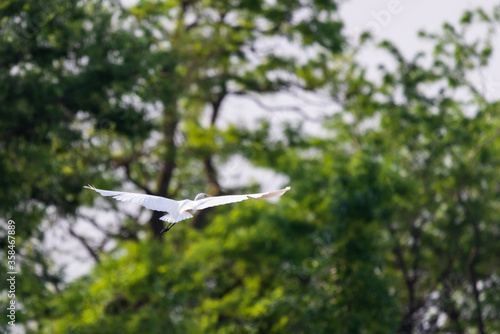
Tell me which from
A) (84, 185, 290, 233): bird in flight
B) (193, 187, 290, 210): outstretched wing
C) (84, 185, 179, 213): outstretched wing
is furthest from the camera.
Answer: (84, 185, 179, 213): outstretched wing

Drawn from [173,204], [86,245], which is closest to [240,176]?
[86,245]

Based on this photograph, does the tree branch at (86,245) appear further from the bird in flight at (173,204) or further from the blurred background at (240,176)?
the bird in flight at (173,204)

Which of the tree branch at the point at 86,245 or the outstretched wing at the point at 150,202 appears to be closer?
the outstretched wing at the point at 150,202

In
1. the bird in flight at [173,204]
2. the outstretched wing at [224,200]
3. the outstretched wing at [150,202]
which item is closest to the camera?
the outstretched wing at [224,200]

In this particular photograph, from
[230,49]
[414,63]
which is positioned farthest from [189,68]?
[414,63]

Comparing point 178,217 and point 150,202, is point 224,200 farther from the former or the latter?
point 150,202

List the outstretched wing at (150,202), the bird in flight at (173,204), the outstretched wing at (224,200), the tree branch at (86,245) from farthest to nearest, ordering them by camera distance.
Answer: the tree branch at (86,245) → the outstretched wing at (150,202) → the bird in flight at (173,204) → the outstretched wing at (224,200)

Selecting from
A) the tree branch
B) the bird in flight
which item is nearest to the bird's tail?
the bird in flight

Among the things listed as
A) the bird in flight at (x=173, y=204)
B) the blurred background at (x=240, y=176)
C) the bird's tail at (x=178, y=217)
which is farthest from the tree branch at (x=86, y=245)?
the bird's tail at (x=178, y=217)

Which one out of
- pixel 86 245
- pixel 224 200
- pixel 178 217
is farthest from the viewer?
pixel 86 245

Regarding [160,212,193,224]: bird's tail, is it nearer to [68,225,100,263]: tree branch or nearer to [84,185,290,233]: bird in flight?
[84,185,290,233]: bird in flight

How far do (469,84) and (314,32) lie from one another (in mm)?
3379

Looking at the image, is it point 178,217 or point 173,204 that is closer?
point 178,217

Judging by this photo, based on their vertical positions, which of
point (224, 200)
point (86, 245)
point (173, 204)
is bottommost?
point (86, 245)
